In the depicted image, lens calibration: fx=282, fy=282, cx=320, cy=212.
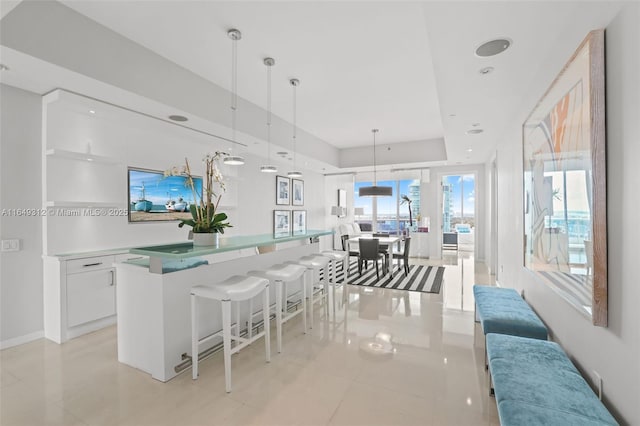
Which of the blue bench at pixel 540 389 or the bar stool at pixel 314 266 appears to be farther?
the bar stool at pixel 314 266

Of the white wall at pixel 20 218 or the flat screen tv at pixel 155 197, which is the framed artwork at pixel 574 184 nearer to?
the flat screen tv at pixel 155 197

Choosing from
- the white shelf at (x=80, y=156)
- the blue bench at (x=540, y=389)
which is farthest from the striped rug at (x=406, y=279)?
the white shelf at (x=80, y=156)

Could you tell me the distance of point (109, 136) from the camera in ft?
12.1

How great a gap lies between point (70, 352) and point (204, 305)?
1512 millimetres

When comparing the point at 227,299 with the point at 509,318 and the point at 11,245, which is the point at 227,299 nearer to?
the point at 509,318

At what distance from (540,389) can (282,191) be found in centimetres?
628

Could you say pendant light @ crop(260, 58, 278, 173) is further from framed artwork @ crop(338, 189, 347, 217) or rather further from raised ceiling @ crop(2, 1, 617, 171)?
framed artwork @ crop(338, 189, 347, 217)

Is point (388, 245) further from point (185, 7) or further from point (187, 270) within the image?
point (185, 7)

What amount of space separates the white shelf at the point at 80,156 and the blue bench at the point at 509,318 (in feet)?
15.0

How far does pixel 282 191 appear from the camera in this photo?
23.6 ft

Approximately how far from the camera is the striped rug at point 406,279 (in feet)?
17.1

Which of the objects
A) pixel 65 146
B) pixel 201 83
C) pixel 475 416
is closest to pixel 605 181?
pixel 475 416

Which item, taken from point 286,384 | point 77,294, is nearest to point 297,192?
point 77,294

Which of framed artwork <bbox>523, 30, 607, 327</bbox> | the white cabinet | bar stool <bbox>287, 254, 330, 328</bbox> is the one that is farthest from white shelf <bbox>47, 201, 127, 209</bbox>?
framed artwork <bbox>523, 30, 607, 327</bbox>
